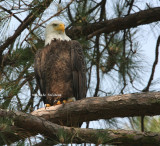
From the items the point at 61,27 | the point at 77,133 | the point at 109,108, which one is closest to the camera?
the point at 77,133

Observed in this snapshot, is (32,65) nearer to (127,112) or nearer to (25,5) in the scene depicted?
(25,5)

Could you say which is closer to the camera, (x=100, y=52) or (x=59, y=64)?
(x=59, y=64)

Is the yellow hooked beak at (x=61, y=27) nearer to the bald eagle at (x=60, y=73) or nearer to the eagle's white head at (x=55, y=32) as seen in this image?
the eagle's white head at (x=55, y=32)

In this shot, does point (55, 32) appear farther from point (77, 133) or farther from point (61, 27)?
point (77, 133)

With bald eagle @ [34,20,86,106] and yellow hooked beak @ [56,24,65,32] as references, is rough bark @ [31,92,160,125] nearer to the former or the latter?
bald eagle @ [34,20,86,106]

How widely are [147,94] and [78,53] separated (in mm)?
1447

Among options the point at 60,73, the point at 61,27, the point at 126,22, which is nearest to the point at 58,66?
the point at 60,73

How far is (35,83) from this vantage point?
4.30 meters

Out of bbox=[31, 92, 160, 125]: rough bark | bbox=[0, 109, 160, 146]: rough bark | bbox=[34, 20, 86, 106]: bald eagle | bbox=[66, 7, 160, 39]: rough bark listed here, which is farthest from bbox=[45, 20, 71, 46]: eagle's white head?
bbox=[0, 109, 160, 146]: rough bark

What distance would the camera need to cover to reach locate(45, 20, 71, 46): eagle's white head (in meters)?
4.23

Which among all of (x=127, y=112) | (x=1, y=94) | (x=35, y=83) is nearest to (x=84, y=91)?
(x=35, y=83)

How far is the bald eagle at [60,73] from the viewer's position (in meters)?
3.96

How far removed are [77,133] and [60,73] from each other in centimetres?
169

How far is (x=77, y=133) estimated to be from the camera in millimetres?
2350
